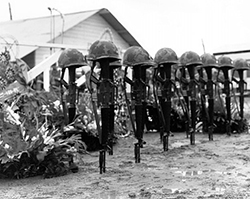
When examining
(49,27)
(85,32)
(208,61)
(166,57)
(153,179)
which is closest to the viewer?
(153,179)

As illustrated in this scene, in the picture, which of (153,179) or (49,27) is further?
(49,27)

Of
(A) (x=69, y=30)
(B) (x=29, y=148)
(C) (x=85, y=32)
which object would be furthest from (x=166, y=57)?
(C) (x=85, y=32)

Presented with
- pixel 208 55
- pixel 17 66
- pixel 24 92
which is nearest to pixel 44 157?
pixel 24 92

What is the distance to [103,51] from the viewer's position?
19.5 feet

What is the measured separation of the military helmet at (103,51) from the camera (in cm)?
594

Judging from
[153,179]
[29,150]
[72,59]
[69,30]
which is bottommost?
[153,179]

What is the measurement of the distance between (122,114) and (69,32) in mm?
11050

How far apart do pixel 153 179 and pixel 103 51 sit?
1822mm

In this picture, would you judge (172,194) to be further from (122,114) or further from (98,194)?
(122,114)

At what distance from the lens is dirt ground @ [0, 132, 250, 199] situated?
4.58m

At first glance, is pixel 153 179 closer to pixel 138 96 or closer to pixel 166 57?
pixel 138 96

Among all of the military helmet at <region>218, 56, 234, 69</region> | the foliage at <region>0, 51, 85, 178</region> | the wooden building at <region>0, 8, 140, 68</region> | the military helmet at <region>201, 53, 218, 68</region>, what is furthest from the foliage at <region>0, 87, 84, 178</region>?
the wooden building at <region>0, 8, 140, 68</region>

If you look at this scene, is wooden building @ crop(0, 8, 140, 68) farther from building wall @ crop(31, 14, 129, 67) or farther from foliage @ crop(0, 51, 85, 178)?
foliage @ crop(0, 51, 85, 178)

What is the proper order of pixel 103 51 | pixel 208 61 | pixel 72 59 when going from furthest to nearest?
1. pixel 208 61
2. pixel 72 59
3. pixel 103 51
